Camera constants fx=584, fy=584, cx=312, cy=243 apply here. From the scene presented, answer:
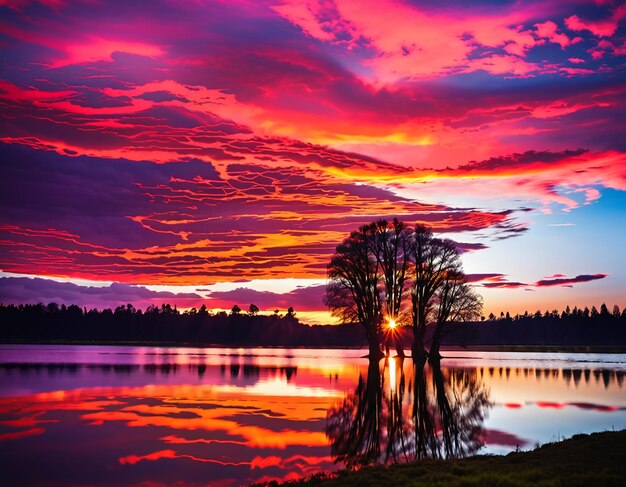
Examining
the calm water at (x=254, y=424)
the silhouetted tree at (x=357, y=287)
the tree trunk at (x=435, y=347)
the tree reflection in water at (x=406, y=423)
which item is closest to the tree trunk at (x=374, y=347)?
the silhouetted tree at (x=357, y=287)

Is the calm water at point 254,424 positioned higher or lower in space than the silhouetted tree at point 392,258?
lower

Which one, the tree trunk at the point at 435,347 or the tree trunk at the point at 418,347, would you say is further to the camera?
the tree trunk at the point at 418,347

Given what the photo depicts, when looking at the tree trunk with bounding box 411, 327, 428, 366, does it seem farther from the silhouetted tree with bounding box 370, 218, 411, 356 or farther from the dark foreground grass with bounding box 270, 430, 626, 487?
the dark foreground grass with bounding box 270, 430, 626, 487

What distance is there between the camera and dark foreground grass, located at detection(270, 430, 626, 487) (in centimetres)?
1160

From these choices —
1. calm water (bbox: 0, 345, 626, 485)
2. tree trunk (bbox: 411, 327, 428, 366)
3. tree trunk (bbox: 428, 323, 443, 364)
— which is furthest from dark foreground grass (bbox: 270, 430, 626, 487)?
tree trunk (bbox: 411, 327, 428, 366)

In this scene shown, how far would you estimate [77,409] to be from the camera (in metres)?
25.7

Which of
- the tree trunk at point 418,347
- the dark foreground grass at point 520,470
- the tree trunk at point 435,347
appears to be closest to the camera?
the dark foreground grass at point 520,470

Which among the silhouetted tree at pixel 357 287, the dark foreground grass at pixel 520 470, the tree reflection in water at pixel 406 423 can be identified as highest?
the silhouetted tree at pixel 357 287

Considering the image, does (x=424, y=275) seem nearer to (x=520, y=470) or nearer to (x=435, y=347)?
(x=435, y=347)

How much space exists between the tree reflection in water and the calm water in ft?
0.20

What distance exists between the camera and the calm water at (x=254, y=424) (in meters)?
15.6

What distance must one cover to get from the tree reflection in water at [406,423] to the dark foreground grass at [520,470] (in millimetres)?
2021

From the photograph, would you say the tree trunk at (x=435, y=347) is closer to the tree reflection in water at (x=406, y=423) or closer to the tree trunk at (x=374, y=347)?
the tree trunk at (x=374, y=347)

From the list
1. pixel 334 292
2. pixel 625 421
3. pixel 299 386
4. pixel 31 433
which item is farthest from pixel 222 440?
pixel 334 292
